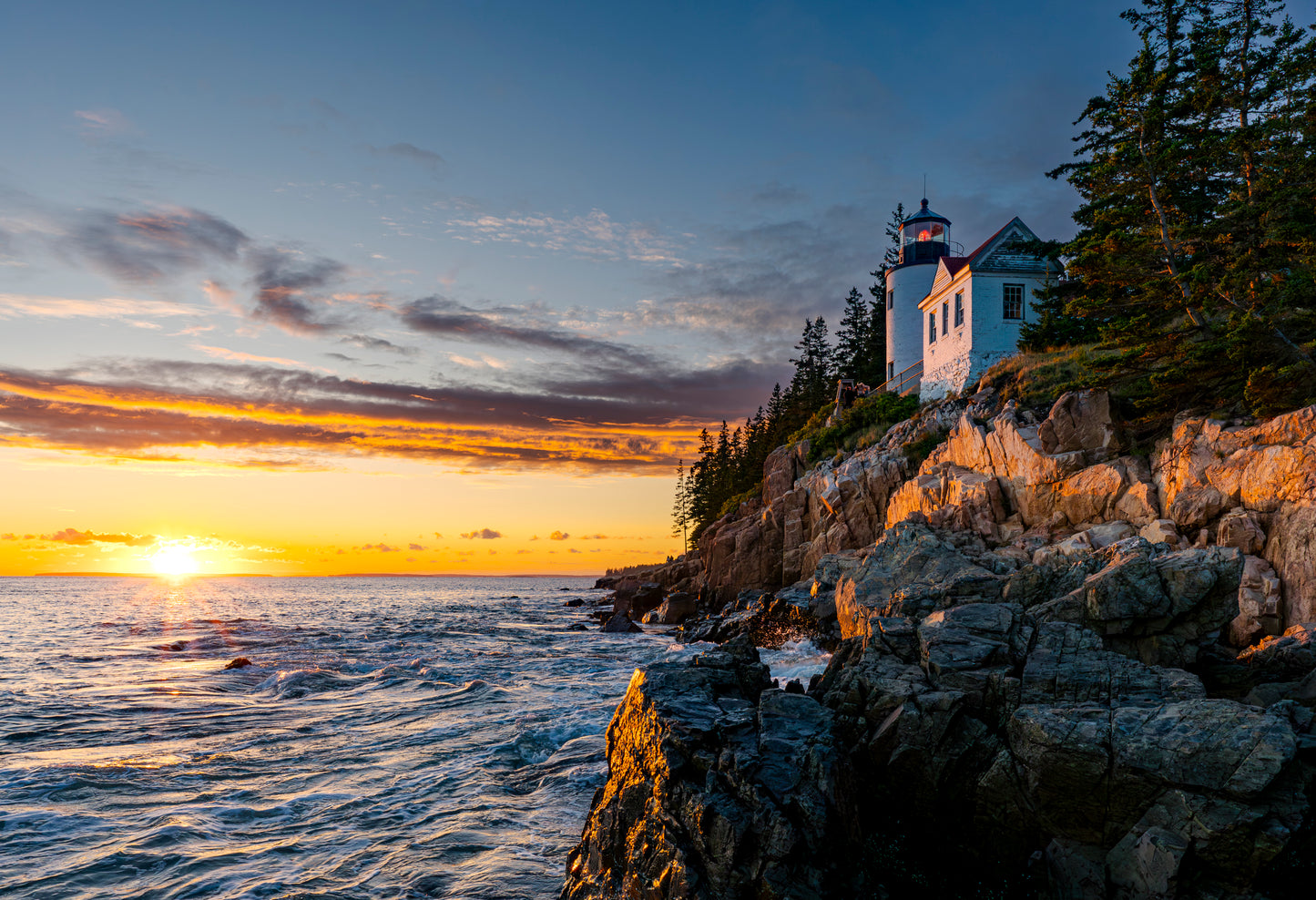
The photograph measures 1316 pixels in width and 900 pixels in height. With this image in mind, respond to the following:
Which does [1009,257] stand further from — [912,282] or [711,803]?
[711,803]

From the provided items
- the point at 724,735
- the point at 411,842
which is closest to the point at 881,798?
the point at 724,735

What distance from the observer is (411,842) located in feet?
35.6

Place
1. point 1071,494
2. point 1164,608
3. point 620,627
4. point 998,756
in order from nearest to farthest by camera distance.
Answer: point 998,756 → point 1164,608 → point 1071,494 → point 620,627

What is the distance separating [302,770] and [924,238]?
53029mm

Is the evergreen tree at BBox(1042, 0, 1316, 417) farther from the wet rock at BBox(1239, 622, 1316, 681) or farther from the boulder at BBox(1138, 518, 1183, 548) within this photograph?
the wet rock at BBox(1239, 622, 1316, 681)

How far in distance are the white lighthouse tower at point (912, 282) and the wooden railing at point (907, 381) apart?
2.26 meters

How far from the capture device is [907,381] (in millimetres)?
46906

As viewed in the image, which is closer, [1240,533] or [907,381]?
[1240,533]

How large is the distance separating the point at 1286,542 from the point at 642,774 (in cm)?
1819

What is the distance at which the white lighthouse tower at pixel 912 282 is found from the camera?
51500 mm

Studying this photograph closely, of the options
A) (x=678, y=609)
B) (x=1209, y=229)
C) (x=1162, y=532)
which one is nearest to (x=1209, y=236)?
(x=1209, y=229)

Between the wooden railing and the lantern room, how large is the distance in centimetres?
1006

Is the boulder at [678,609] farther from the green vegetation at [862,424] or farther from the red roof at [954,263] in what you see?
the red roof at [954,263]

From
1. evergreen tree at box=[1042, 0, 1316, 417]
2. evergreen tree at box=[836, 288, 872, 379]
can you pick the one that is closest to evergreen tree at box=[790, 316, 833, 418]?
evergreen tree at box=[836, 288, 872, 379]
